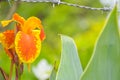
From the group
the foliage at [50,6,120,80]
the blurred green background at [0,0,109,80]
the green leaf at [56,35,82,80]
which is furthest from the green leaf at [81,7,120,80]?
the blurred green background at [0,0,109,80]

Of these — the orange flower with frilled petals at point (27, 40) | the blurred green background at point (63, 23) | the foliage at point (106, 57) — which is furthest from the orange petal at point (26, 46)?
the blurred green background at point (63, 23)

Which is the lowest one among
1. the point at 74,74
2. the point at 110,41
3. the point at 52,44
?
the point at 52,44

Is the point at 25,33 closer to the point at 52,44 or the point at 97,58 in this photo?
the point at 97,58

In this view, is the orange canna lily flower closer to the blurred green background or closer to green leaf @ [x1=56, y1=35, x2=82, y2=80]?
green leaf @ [x1=56, y1=35, x2=82, y2=80]

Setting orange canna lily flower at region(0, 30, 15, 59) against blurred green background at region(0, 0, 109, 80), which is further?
blurred green background at region(0, 0, 109, 80)

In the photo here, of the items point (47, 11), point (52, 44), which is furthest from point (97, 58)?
point (47, 11)

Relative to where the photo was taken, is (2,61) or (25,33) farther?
(2,61)

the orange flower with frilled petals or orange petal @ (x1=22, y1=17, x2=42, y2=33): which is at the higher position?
orange petal @ (x1=22, y1=17, x2=42, y2=33)

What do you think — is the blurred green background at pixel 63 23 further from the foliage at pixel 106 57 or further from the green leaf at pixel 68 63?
the foliage at pixel 106 57
